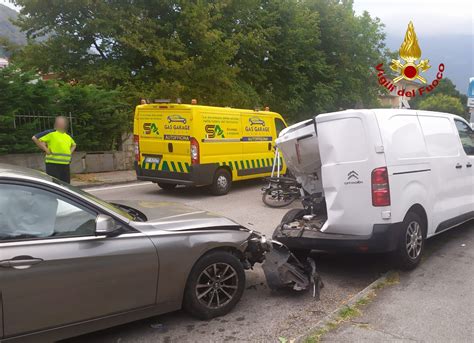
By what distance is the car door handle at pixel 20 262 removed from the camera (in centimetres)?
284

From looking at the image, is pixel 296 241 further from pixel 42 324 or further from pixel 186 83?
pixel 186 83

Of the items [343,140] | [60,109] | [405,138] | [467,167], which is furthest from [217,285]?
[60,109]

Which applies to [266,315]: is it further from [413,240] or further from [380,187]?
[413,240]

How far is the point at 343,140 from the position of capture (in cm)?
482

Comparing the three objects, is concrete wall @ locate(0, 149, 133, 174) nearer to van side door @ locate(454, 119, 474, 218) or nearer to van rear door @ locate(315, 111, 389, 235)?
van rear door @ locate(315, 111, 389, 235)

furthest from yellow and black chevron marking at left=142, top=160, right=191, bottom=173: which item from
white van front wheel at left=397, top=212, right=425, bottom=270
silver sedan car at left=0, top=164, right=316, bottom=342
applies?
silver sedan car at left=0, top=164, right=316, bottom=342

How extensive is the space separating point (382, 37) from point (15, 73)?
76.0 feet

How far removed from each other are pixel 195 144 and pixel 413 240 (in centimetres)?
547

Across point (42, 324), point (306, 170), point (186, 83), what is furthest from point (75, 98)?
point (42, 324)

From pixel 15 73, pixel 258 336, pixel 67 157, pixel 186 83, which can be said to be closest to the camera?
pixel 258 336

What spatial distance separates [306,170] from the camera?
6059 mm

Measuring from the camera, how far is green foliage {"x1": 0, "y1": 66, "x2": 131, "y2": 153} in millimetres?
11531

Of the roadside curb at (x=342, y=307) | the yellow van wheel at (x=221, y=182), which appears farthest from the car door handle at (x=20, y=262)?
the yellow van wheel at (x=221, y=182)

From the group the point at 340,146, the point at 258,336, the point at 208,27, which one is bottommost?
the point at 258,336
